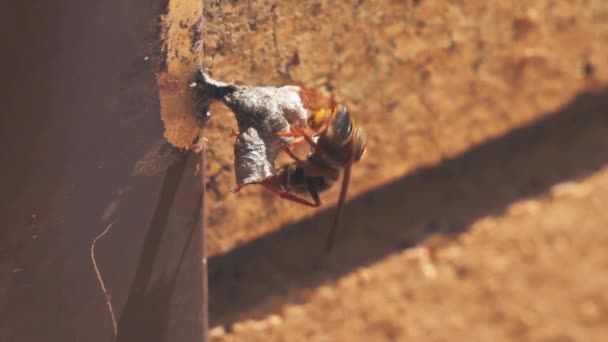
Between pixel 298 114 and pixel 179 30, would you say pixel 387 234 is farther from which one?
pixel 179 30

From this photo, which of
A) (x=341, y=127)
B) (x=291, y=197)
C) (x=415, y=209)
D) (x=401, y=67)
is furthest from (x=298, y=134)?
(x=415, y=209)

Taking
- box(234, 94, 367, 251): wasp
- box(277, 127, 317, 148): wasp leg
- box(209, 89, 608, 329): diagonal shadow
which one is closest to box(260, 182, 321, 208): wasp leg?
box(234, 94, 367, 251): wasp

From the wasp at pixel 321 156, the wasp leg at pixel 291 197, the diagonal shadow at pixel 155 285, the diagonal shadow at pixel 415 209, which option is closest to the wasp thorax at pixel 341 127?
the wasp at pixel 321 156

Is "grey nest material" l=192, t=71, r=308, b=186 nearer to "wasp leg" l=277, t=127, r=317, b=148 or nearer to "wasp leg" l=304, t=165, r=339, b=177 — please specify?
"wasp leg" l=277, t=127, r=317, b=148

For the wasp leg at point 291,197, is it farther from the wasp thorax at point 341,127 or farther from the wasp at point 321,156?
the wasp thorax at point 341,127

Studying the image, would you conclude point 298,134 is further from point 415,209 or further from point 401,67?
point 415,209

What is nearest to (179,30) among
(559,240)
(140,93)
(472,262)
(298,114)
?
(140,93)
